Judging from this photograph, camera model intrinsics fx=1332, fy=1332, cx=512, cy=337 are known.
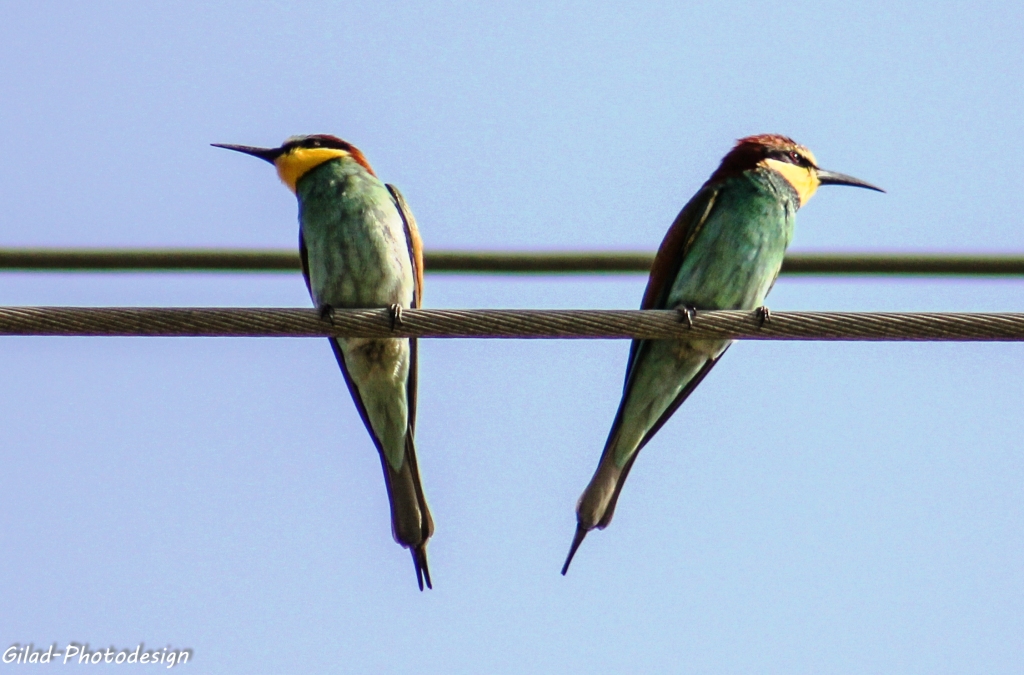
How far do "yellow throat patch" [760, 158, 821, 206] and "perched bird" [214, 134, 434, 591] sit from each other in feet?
3.75

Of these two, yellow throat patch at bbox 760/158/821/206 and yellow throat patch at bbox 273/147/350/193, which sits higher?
yellow throat patch at bbox 760/158/821/206

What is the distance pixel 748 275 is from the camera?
3893 mm

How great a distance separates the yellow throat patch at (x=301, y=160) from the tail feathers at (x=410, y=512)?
102 cm

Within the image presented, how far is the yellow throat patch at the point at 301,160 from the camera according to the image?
14.1 feet

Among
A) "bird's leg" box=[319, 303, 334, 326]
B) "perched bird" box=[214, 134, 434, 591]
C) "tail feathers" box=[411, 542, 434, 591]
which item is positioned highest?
"bird's leg" box=[319, 303, 334, 326]

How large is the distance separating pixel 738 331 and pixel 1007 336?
54cm

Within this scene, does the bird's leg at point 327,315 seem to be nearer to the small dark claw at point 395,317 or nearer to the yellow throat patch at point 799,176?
the small dark claw at point 395,317

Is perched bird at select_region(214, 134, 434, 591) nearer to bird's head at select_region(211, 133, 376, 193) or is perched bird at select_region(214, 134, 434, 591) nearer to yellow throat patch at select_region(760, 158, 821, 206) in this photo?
bird's head at select_region(211, 133, 376, 193)

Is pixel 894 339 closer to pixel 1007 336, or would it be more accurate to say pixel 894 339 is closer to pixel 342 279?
pixel 1007 336

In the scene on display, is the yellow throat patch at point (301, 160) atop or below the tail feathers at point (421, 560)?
atop

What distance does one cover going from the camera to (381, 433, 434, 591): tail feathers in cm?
374

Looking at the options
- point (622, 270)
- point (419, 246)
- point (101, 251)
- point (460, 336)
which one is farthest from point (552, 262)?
point (101, 251)

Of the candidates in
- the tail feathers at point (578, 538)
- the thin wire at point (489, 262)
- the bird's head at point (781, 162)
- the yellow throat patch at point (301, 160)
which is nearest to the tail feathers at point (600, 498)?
the tail feathers at point (578, 538)

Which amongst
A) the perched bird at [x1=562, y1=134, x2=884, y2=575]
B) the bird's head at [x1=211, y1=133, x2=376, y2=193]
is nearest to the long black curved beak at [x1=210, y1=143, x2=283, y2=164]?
the bird's head at [x1=211, y1=133, x2=376, y2=193]
